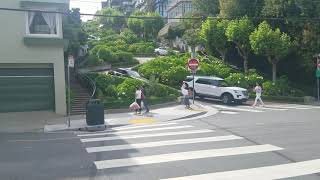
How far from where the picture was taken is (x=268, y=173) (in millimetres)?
10172

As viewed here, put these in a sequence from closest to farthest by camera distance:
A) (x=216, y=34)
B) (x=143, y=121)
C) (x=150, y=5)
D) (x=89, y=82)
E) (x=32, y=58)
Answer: (x=143, y=121) < (x=32, y=58) < (x=89, y=82) < (x=216, y=34) < (x=150, y=5)

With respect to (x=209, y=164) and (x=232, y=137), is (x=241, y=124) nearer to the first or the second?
(x=232, y=137)

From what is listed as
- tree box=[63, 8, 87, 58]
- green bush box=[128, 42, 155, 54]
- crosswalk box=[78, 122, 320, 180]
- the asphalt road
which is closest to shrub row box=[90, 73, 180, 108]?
tree box=[63, 8, 87, 58]

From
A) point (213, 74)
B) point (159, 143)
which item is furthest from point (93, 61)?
point (159, 143)

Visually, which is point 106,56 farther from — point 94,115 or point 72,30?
point 94,115

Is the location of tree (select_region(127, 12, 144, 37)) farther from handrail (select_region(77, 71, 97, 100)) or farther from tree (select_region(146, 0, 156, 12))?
handrail (select_region(77, 71, 97, 100))

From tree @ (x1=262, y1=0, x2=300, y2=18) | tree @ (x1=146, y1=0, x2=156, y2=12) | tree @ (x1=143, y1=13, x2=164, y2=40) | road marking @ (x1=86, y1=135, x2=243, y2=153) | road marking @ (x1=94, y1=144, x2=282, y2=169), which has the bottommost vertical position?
road marking @ (x1=86, y1=135, x2=243, y2=153)

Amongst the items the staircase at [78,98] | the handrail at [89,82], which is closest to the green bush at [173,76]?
the handrail at [89,82]

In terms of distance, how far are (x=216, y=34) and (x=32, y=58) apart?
69.0 ft

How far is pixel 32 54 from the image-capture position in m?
26.5

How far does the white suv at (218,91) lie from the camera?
31219mm

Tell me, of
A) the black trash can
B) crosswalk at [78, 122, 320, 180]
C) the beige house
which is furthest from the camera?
the beige house

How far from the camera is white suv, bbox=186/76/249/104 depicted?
31219mm

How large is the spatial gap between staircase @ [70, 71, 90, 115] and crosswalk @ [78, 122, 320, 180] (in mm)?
9601
